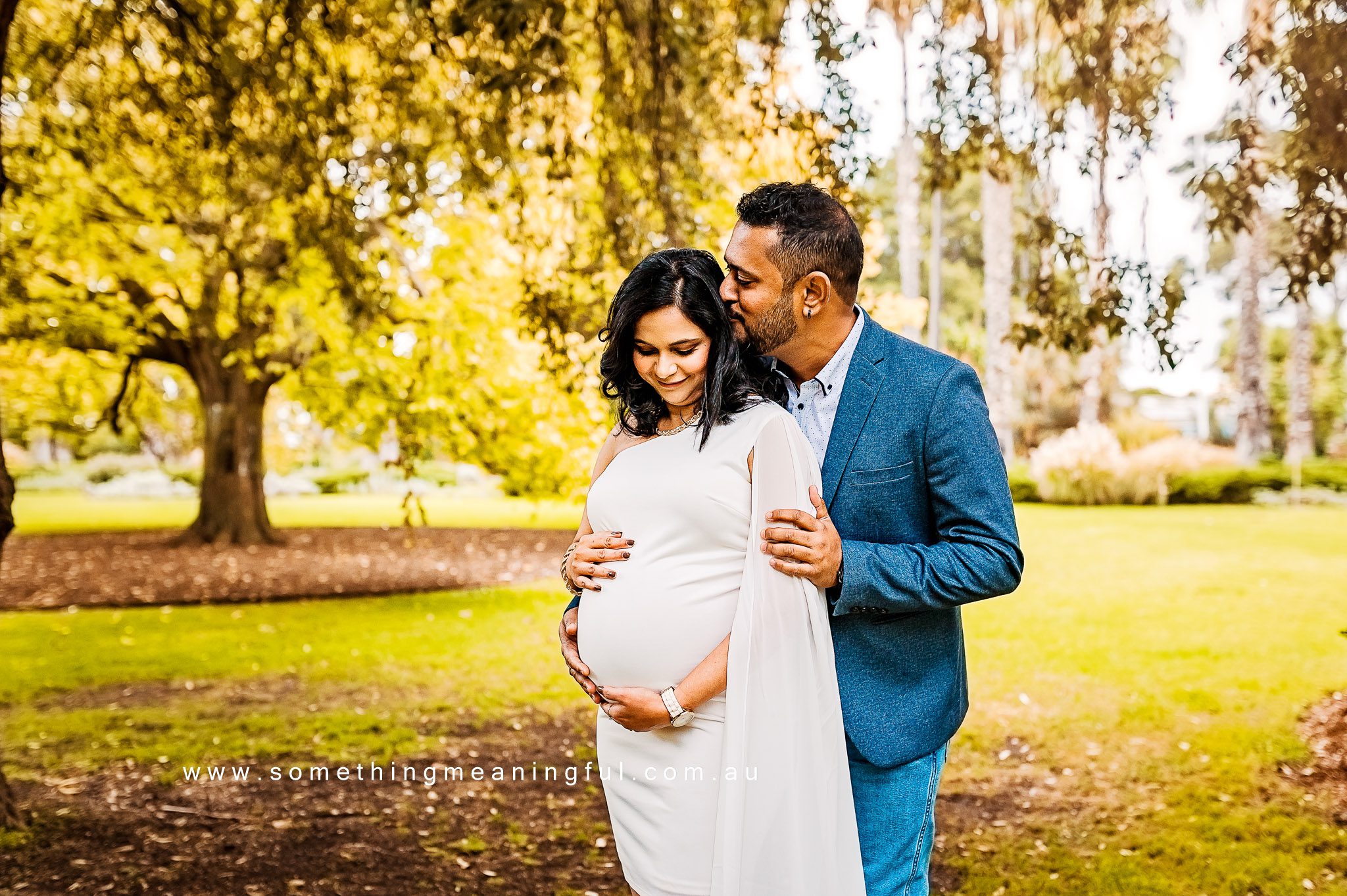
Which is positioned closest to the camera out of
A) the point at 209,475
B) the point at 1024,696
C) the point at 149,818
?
the point at 149,818

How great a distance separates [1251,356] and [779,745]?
29.4 metres

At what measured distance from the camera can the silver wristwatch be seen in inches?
90.7

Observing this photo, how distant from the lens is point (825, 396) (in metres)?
2.50

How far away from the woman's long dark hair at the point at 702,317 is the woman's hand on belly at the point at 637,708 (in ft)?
1.89

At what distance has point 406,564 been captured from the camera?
1520 centimetres

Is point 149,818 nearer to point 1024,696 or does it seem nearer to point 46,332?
point 1024,696

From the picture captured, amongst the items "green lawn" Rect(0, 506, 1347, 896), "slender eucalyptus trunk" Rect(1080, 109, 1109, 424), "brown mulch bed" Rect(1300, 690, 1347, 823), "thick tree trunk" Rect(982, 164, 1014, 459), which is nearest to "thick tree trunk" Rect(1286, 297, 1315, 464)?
"thick tree trunk" Rect(982, 164, 1014, 459)

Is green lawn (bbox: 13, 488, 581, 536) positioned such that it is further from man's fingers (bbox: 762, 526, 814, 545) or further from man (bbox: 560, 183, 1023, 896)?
man's fingers (bbox: 762, 526, 814, 545)

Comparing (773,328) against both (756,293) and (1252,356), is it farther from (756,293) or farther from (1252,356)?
(1252,356)

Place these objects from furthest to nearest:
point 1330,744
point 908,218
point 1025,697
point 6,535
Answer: point 908,218, point 1025,697, point 1330,744, point 6,535

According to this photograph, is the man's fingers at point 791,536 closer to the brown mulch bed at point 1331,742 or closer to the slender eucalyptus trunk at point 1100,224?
the slender eucalyptus trunk at point 1100,224

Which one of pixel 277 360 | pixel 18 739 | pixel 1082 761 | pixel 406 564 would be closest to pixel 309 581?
pixel 406 564

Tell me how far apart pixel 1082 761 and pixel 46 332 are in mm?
12573

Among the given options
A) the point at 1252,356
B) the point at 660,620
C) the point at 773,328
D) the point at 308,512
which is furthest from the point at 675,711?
the point at 1252,356
